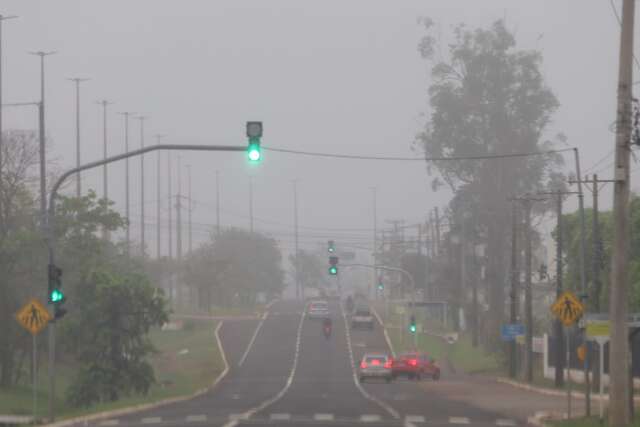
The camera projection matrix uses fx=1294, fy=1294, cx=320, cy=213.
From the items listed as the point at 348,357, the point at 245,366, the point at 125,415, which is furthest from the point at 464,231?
the point at 125,415

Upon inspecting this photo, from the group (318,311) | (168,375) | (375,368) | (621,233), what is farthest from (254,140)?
(318,311)

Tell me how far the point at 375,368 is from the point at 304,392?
12.3 m

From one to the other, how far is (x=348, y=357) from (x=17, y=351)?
26.4m

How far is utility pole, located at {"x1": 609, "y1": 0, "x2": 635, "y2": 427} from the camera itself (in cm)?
2767

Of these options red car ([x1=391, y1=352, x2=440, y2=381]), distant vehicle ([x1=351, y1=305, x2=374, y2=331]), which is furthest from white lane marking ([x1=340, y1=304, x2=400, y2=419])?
red car ([x1=391, y1=352, x2=440, y2=381])

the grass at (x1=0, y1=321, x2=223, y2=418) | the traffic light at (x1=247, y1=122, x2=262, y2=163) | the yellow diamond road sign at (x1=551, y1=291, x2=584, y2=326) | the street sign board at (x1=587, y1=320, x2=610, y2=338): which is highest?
the traffic light at (x1=247, y1=122, x2=262, y2=163)

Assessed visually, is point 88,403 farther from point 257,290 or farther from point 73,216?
point 257,290

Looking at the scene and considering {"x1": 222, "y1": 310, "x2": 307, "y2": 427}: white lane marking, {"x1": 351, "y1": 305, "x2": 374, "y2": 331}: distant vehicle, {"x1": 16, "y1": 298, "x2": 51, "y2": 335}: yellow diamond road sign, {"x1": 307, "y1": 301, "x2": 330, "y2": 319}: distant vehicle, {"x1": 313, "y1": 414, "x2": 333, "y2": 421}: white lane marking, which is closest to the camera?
{"x1": 222, "y1": 310, "x2": 307, "y2": 427}: white lane marking

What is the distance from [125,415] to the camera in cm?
3881

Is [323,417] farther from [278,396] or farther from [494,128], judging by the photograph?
[494,128]

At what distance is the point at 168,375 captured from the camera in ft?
242

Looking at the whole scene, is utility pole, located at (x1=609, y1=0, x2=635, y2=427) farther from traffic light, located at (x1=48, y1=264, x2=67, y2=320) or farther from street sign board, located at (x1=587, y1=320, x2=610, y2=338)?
traffic light, located at (x1=48, y1=264, x2=67, y2=320)

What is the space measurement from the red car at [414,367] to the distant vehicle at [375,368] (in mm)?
1607

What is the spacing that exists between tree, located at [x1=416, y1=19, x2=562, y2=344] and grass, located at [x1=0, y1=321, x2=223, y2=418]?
21046 mm
